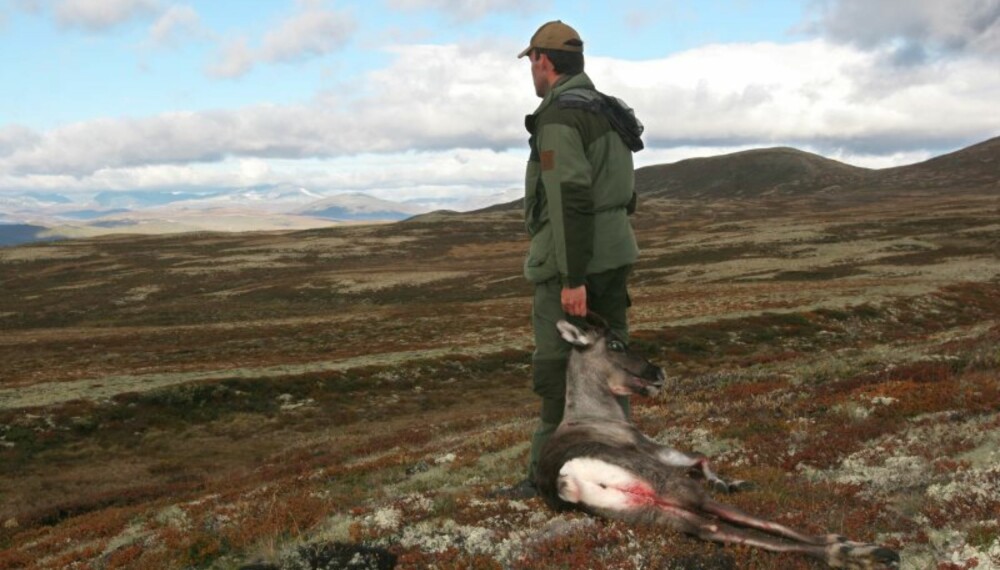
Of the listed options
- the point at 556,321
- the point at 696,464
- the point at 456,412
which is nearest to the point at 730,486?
the point at 696,464

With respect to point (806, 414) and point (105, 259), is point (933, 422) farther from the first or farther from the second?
point (105, 259)

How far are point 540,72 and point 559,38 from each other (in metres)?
0.42

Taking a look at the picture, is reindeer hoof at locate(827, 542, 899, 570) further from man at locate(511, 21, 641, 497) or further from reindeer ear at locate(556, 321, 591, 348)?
reindeer ear at locate(556, 321, 591, 348)

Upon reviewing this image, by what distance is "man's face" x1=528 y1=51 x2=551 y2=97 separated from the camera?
7793 mm

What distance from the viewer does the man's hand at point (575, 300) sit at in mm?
7316

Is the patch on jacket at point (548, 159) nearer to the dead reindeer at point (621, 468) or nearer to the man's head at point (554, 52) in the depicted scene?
the man's head at point (554, 52)

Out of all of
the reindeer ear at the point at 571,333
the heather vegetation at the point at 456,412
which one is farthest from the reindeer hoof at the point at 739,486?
the reindeer ear at the point at 571,333

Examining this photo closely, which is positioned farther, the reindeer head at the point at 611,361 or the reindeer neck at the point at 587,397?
the reindeer neck at the point at 587,397

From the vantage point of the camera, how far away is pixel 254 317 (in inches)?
2685

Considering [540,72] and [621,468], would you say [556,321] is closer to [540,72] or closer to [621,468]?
[621,468]

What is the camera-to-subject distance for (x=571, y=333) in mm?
7379

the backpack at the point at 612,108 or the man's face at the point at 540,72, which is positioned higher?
the man's face at the point at 540,72

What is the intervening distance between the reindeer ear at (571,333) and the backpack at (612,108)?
220 centimetres

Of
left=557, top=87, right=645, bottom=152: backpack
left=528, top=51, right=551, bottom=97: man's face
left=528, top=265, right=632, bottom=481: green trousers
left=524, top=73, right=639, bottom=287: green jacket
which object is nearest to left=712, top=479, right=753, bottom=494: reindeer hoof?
left=528, top=265, right=632, bottom=481: green trousers
